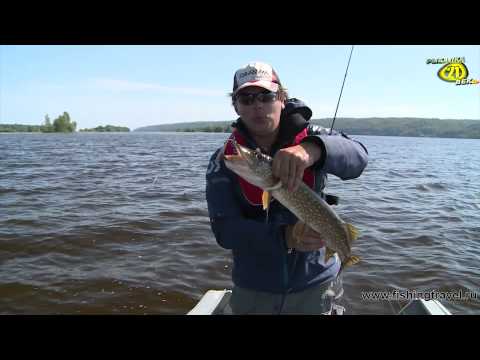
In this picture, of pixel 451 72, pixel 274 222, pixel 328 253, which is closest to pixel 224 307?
pixel 274 222

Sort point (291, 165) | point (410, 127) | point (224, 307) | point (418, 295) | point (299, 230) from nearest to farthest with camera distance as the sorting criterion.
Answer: point (291, 165)
point (299, 230)
point (224, 307)
point (418, 295)
point (410, 127)

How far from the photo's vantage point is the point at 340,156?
10.6 feet

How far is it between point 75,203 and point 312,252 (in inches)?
523

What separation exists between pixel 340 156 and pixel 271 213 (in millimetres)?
922

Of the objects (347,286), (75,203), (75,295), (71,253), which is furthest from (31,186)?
(347,286)

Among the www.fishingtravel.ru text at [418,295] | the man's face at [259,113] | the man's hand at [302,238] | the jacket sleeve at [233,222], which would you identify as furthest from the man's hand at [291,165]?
the www.fishingtravel.ru text at [418,295]

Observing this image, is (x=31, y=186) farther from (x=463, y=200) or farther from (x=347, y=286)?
(x=463, y=200)

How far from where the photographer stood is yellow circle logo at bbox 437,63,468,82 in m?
8.01

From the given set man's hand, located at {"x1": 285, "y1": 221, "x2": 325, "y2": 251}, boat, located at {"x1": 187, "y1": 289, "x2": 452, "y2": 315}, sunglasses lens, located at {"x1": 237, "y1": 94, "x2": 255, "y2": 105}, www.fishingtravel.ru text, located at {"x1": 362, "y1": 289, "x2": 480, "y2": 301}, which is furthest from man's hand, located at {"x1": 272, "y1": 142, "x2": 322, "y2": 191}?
www.fishingtravel.ru text, located at {"x1": 362, "y1": 289, "x2": 480, "y2": 301}

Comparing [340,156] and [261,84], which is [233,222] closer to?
[340,156]

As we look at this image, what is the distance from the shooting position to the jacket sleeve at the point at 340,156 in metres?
3.16

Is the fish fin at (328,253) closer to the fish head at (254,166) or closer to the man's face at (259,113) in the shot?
the fish head at (254,166)
